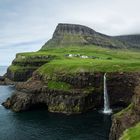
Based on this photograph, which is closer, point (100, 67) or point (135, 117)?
point (135, 117)

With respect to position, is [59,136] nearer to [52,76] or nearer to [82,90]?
[82,90]

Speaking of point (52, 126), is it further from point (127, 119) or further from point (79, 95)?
point (127, 119)

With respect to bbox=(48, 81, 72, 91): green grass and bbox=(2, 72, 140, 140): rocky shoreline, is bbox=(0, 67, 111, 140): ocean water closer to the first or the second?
bbox=(2, 72, 140, 140): rocky shoreline

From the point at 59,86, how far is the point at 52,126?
3533cm

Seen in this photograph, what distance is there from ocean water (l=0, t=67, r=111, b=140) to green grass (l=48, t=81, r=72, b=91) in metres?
13.2

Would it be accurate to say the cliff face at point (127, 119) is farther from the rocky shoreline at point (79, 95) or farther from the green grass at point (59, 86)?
the green grass at point (59, 86)

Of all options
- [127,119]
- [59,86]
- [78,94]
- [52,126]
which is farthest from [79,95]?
[127,119]

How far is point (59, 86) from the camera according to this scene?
143875mm

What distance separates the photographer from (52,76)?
153m

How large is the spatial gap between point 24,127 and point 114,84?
4892 cm

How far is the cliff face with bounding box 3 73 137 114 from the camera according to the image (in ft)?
441

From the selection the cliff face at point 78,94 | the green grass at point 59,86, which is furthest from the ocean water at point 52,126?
the green grass at point 59,86

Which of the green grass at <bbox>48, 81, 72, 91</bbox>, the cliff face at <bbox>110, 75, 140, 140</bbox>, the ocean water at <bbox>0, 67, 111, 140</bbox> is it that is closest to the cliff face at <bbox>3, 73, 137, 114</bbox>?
the green grass at <bbox>48, 81, 72, 91</bbox>

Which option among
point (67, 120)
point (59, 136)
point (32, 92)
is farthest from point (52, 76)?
point (59, 136)
